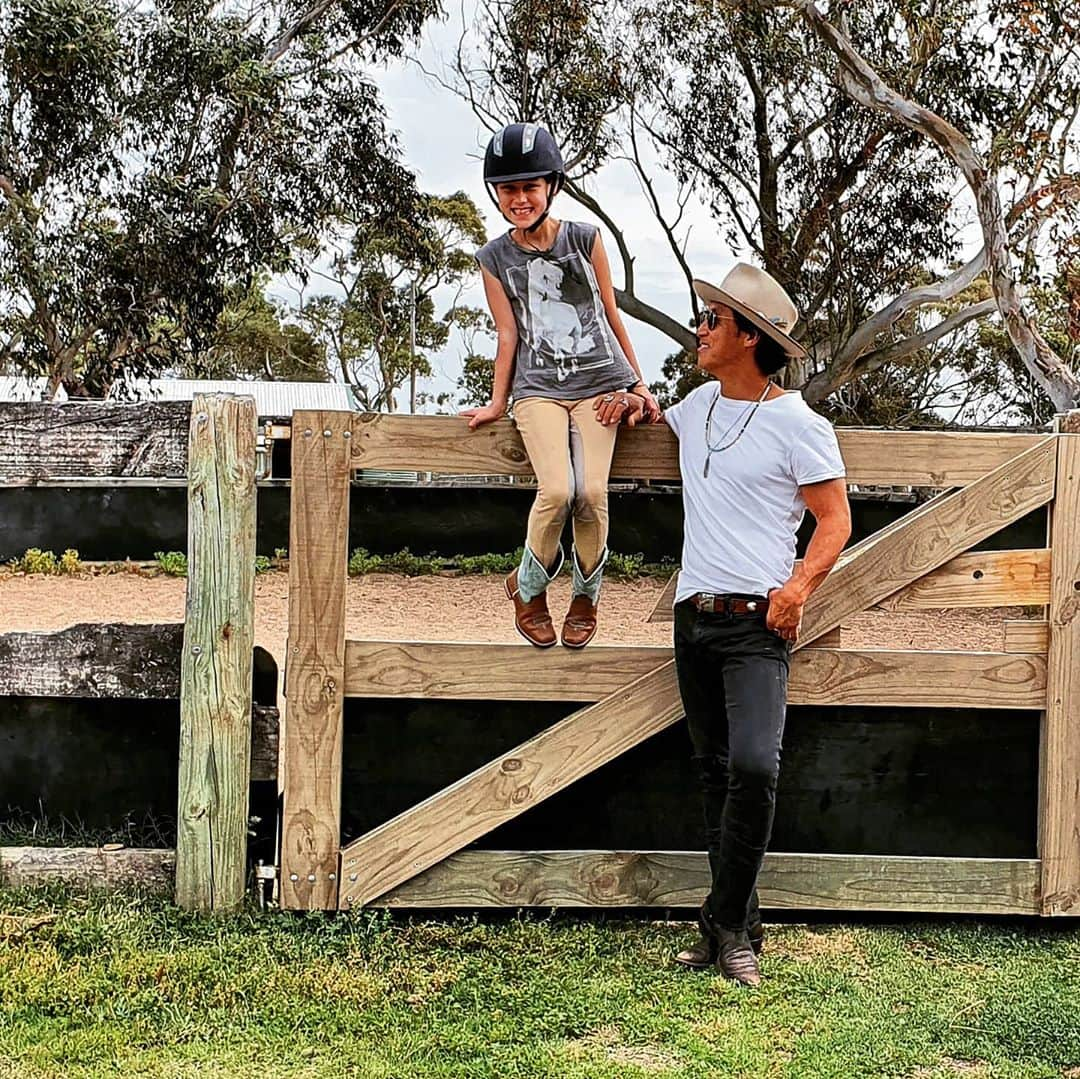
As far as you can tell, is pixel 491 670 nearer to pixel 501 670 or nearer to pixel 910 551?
pixel 501 670

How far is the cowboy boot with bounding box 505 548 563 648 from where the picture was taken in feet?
13.0

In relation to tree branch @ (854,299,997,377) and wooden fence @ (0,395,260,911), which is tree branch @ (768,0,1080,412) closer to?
tree branch @ (854,299,997,377)

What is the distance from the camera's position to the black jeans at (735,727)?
3574mm

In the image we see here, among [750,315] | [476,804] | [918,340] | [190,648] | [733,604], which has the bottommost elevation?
[476,804]

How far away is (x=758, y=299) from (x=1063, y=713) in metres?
1.66

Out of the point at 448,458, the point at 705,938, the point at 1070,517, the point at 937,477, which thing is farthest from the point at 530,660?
the point at 1070,517

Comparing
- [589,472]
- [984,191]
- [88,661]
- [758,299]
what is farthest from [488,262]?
[984,191]

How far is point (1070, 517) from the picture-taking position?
414 centimetres

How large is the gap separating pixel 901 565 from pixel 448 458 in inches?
55.8

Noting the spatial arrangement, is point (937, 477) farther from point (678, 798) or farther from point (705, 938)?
point (705, 938)

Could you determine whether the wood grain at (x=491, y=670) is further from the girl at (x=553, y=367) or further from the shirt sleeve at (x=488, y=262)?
the shirt sleeve at (x=488, y=262)

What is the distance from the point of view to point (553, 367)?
12.9 feet

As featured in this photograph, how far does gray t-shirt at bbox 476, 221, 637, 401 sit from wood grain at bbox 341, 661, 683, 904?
915mm

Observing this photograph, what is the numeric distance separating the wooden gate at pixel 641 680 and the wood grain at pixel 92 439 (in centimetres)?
38
